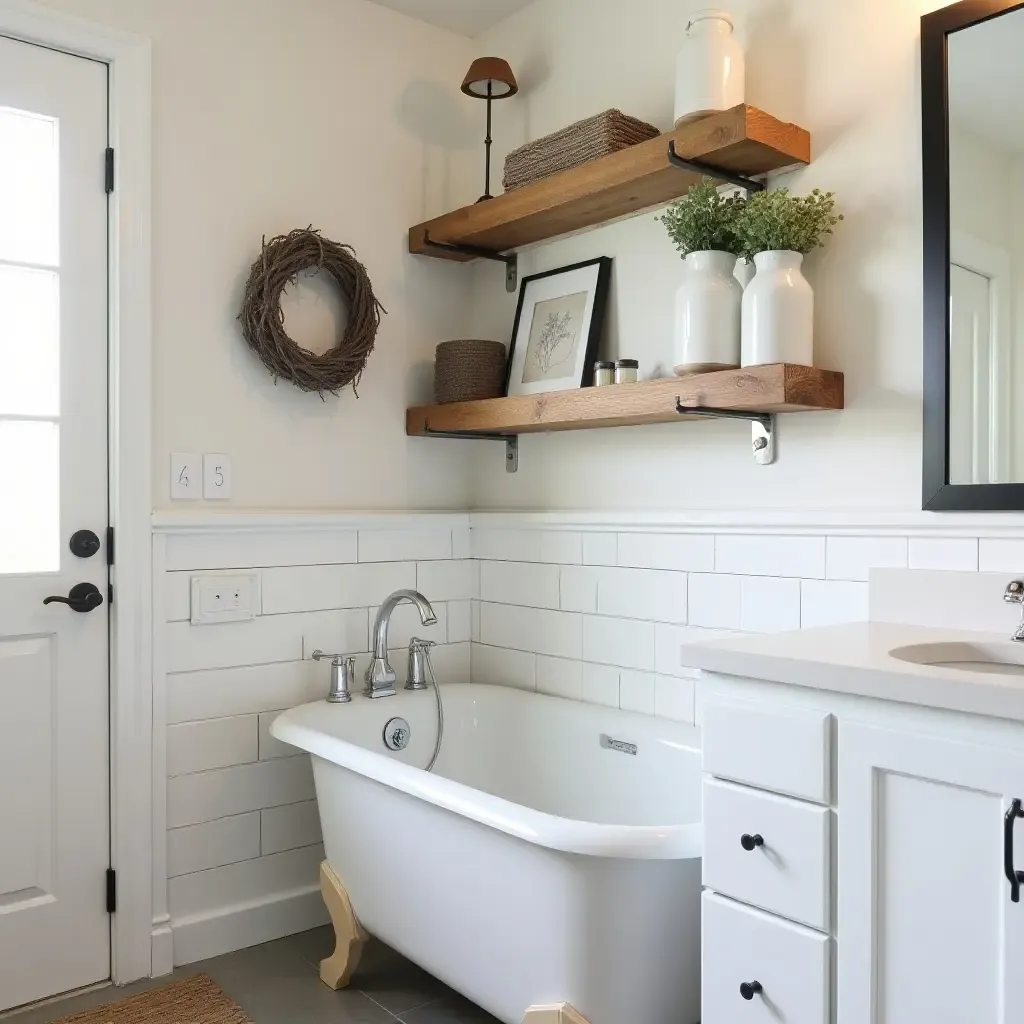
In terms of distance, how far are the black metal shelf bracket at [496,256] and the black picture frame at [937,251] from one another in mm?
1349

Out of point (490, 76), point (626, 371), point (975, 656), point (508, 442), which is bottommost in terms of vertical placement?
point (975, 656)

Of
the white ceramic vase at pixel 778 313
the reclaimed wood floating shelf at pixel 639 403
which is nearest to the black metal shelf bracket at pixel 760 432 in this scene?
the reclaimed wood floating shelf at pixel 639 403

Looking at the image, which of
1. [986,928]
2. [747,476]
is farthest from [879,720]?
[747,476]

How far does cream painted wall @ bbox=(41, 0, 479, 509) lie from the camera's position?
2611 mm

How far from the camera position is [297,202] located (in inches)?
112

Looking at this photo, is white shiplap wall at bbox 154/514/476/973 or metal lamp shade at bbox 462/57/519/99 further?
metal lamp shade at bbox 462/57/519/99

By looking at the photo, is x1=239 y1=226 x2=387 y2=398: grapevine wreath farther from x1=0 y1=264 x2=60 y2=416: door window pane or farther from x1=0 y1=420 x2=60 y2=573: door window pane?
x1=0 y1=420 x2=60 y2=573: door window pane

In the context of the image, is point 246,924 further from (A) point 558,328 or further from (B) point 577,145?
(B) point 577,145

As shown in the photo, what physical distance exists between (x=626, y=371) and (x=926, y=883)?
142 cm

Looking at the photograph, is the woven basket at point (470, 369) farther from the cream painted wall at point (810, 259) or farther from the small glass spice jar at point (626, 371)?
the small glass spice jar at point (626, 371)

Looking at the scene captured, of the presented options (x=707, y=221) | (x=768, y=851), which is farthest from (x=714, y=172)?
(x=768, y=851)

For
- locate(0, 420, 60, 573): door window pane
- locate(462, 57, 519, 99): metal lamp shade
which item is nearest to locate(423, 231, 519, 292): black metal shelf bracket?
locate(462, 57, 519, 99): metal lamp shade

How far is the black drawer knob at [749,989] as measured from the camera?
158 centimetres

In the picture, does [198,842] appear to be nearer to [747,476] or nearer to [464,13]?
[747,476]
